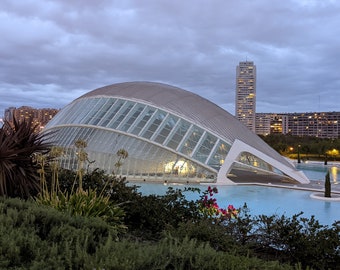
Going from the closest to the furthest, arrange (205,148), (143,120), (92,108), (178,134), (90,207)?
(90,207)
(205,148)
(178,134)
(143,120)
(92,108)

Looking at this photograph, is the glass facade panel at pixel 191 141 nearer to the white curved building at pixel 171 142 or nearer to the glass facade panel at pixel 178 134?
the white curved building at pixel 171 142

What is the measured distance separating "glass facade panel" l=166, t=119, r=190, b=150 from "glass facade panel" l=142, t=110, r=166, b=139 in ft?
3.90

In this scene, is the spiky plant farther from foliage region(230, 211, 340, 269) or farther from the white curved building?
the white curved building

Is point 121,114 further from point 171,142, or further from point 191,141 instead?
point 191,141

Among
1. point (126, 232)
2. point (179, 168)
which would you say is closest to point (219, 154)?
point (179, 168)

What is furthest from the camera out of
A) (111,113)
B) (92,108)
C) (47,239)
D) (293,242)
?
(92,108)

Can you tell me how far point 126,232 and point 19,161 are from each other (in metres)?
3.37

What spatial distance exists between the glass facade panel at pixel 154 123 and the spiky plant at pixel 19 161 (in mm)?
14143

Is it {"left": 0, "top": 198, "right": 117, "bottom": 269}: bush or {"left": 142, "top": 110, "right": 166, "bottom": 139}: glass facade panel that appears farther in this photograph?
{"left": 142, "top": 110, "right": 166, "bottom": 139}: glass facade panel

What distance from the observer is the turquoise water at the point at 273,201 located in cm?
1480

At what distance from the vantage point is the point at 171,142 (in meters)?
22.6

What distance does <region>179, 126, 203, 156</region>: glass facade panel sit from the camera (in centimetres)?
2245

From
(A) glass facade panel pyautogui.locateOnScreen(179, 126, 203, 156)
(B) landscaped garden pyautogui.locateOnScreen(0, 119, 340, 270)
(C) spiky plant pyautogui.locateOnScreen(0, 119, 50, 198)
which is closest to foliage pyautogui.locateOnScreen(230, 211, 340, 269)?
(B) landscaped garden pyautogui.locateOnScreen(0, 119, 340, 270)

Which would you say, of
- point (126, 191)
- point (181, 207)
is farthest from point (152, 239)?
point (126, 191)
